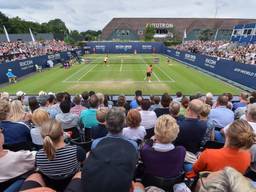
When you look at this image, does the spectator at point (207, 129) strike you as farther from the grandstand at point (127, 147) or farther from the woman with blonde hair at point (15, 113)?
the woman with blonde hair at point (15, 113)

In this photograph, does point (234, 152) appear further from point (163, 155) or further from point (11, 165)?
point (11, 165)

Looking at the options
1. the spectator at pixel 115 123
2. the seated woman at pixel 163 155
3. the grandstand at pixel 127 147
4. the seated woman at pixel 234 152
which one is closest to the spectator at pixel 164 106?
the grandstand at pixel 127 147

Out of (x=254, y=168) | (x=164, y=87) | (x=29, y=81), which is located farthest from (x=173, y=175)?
(x=29, y=81)

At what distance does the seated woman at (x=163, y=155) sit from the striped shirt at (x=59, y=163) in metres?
1.03

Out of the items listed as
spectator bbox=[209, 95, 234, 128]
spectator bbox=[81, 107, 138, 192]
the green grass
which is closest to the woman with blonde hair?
spectator bbox=[81, 107, 138, 192]

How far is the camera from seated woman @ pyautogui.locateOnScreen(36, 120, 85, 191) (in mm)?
3703

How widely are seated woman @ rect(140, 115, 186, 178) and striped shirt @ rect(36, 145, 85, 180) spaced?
3.39ft

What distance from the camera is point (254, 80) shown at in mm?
19453

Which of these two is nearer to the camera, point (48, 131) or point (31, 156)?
point (48, 131)

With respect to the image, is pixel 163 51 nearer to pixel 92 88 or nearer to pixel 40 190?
pixel 92 88

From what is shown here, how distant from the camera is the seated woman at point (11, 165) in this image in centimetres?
376

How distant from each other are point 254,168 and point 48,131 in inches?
130

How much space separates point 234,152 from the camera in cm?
374

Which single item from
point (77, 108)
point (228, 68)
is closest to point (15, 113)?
point (77, 108)
